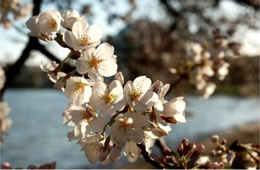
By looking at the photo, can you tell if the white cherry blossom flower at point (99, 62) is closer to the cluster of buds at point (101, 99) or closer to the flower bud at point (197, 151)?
the cluster of buds at point (101, 99)

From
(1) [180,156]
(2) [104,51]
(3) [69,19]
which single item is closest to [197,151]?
(1) [180,156]

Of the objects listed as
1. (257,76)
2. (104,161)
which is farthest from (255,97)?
(104,161)

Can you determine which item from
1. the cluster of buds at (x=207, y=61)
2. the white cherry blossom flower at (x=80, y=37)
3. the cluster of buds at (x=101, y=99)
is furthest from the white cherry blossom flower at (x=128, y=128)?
the cluster of buds at (x=207, y=61)

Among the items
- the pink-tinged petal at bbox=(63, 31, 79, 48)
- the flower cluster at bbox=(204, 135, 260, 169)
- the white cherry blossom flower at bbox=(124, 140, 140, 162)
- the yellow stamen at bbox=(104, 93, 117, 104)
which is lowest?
the flower cluster at bbox=(204, 135, 260, 169)

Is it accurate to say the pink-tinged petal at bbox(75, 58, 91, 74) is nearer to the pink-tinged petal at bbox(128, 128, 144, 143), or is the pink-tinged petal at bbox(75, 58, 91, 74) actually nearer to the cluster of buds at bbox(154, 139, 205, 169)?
the pink-tinged petal at bbox(128, 128, 144, 143)

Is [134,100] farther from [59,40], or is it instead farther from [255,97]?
[255,97]

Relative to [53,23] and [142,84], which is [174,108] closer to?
[142,84]

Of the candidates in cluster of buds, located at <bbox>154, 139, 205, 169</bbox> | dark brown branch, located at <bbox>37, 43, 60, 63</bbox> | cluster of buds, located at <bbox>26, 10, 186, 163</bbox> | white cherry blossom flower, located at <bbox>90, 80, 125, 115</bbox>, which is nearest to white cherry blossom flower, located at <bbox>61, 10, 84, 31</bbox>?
cluster of buds, located at <bbox>26, 10, 186, 163</bbox>
